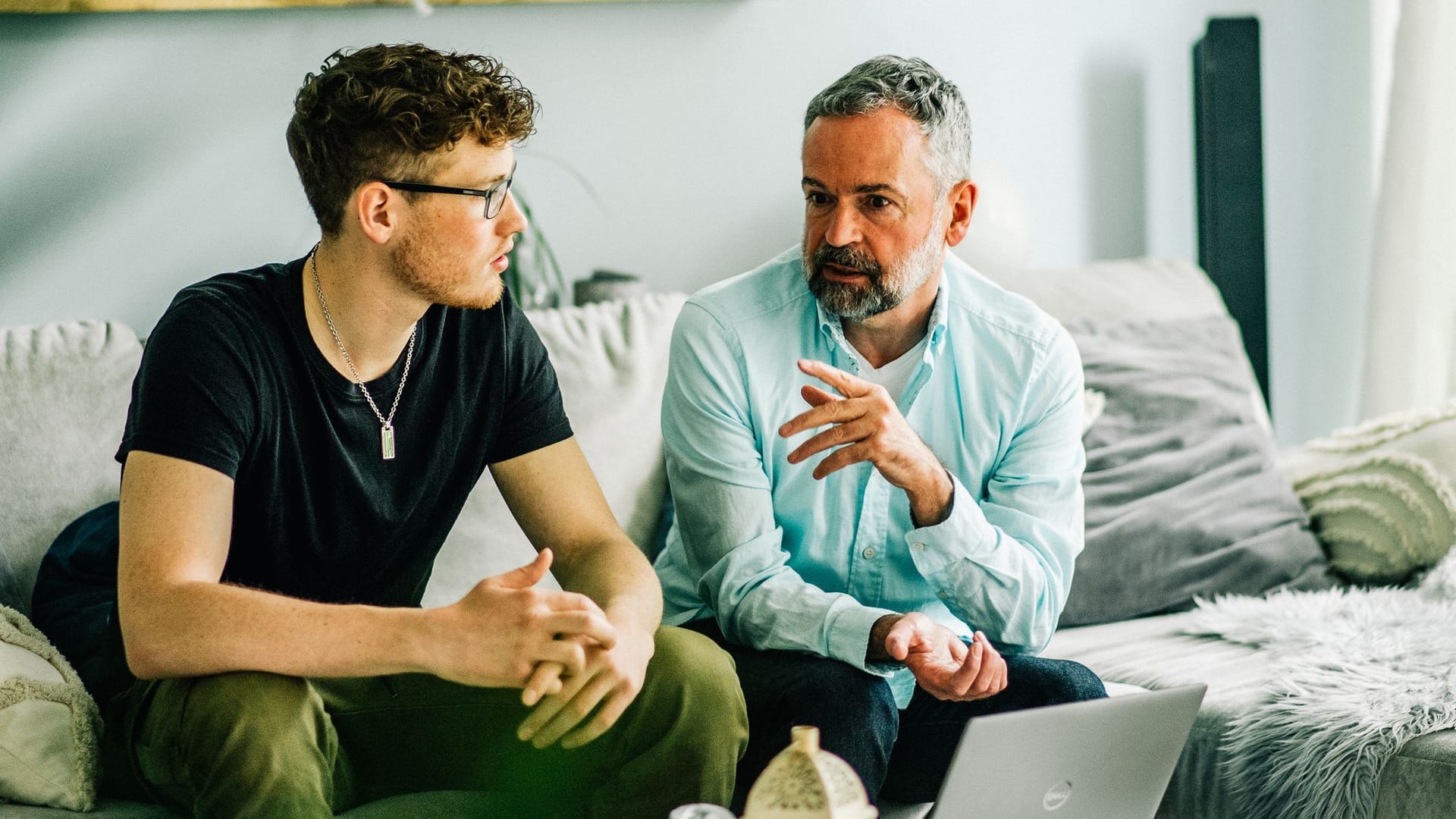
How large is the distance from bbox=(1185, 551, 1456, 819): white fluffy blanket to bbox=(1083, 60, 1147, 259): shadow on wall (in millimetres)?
1160

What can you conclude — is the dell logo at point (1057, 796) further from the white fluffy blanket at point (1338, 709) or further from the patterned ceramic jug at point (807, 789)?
the white fluffy blanket at point (1338, 709)

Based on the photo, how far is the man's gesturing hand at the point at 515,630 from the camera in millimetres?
1255

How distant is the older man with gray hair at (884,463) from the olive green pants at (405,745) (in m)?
0.16

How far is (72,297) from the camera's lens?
229 centimetres

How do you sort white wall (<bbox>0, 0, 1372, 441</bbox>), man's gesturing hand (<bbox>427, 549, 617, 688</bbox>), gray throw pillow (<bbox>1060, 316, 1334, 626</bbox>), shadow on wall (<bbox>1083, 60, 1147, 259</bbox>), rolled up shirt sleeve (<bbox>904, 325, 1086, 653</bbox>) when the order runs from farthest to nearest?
shadow on wall (<bbox>1083, 60, 1147, 259</bbox>)
white wall (<bbox>0, 0, 1372, 441</bbox>)
gray throw pillow (<bbox>1060, 316, 1334, 626</bbox>)
rolled up shirt sleeve (<bbox>904, 325, 1086, 653</bbox>)
man's gesturing hand (<bbox>427, 549, 617, 688</bbox>)

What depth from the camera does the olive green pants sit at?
50.0 inches

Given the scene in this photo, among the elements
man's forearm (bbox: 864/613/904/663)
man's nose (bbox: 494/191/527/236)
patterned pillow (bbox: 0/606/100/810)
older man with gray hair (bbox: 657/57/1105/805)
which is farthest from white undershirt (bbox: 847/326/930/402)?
patterned pillow (bbox: 0/606/100/810)

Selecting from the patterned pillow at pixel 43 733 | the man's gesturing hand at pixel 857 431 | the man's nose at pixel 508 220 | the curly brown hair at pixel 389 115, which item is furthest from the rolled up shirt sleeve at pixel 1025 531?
the patterned pillow at pixel 43 733

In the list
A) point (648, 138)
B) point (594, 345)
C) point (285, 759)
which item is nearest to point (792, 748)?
point (285, 759)

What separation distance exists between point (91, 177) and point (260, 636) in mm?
1340

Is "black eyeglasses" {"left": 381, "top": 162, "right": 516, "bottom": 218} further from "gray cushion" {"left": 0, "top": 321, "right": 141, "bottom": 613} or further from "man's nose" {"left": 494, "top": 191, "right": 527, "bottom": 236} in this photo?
"gray cushion" {"left": 0, "top": 321, "right": 141, "bottom": 613}

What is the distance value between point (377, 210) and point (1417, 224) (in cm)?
218

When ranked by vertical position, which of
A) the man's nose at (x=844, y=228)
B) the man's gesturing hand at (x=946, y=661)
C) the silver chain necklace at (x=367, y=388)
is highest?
the man's nose at (x=844, y=228)

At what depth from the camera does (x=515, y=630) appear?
4.12 feet
